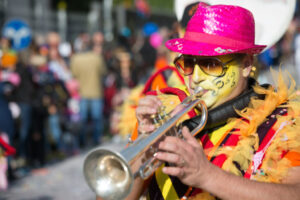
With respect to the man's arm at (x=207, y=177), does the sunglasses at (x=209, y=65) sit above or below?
above

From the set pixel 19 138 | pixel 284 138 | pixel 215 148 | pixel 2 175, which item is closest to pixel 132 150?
pixel 215 148

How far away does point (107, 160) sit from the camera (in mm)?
1605

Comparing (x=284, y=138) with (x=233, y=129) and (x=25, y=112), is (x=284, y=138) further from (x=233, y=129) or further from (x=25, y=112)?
(x=25, y=112)

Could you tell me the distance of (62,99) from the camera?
288 inches

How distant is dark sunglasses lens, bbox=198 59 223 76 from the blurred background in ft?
4.45

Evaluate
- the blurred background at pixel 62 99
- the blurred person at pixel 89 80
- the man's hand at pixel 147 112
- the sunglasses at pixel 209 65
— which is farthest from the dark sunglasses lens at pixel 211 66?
the blurred person at pixel 89 80

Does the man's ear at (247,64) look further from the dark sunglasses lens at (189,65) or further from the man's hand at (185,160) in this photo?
the man's hand at (185,160)

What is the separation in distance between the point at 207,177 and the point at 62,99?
6.02 m

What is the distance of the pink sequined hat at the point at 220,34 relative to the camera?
5.99 feet

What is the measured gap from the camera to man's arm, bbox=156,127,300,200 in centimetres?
150

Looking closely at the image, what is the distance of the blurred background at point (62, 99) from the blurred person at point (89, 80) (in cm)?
2

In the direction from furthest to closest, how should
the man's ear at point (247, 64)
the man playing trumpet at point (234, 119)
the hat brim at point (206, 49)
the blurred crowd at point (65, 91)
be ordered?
1. the blurred crowd at point (65, 91)
2. the man's ear at point (247, 64)
3. the hat brim at point (206, 49)
4. the man playing trumpet at point (234, 119)

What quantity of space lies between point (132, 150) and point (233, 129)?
590 mm

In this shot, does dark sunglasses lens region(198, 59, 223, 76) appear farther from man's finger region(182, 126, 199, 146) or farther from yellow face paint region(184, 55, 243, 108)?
man's finger region(182, 126, 199, 146)
